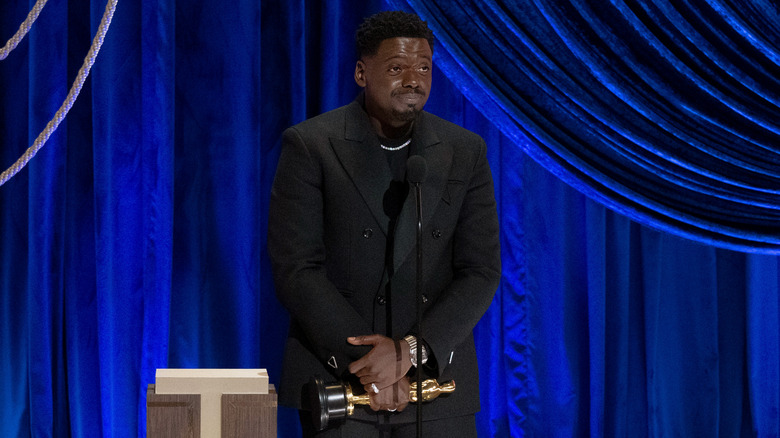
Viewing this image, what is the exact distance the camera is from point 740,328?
322 cm

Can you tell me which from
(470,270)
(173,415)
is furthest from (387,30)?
(173,415)

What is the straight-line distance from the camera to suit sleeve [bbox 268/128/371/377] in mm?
1815

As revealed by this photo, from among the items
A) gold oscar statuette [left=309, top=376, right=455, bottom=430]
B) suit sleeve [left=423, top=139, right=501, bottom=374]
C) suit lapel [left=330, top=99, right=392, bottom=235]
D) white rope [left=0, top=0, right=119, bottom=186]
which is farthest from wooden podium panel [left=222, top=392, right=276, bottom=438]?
white rope [left=0, top=0, right=119, bottom=186]

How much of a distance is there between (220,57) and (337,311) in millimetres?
1293

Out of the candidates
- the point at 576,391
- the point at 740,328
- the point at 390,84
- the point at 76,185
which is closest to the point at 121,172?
the point at 76,185

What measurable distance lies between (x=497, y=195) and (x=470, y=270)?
111 cm

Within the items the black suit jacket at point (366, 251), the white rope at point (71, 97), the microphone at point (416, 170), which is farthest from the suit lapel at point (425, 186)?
the white rope at point (71, 97)

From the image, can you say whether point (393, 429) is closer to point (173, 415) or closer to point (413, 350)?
point (413, 350)

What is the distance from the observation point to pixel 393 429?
1.88 metres

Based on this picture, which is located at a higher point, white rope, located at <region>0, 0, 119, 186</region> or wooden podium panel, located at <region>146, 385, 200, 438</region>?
white rope, located at <region>0, 0, 119, 186</region>

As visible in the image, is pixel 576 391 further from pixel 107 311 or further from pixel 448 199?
pixel 107 311

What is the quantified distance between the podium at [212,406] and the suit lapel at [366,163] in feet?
1.58

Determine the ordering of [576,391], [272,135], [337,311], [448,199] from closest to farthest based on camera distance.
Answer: [337,311] → [448,199] → [272,135] → [576,391]

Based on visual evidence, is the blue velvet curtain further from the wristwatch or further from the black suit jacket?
the wristwatch
